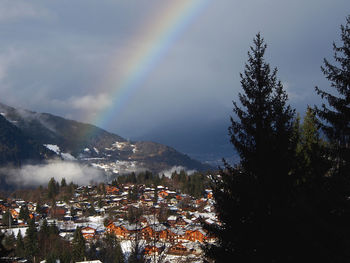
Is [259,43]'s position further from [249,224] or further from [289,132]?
[249,224]

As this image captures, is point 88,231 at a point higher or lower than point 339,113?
Result: lower

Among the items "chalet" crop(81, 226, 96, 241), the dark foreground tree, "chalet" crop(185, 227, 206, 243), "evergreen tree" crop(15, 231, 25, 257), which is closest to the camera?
the dark foreground tree

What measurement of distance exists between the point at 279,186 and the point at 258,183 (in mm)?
556

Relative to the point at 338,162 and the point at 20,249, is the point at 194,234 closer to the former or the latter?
the point at 20,249

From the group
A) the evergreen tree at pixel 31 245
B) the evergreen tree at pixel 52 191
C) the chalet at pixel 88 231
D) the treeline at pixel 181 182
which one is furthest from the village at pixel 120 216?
the evergreen tree at pixel 52 191

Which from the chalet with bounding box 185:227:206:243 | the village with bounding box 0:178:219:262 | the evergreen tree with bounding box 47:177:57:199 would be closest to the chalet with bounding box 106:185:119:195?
the village with bounding box 0:178:219:262

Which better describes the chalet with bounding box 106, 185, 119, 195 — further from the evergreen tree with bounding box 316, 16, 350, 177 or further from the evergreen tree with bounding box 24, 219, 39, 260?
the evergreen tree with bounding box 316, 16, 350, 177

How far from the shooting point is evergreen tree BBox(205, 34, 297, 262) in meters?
8.35

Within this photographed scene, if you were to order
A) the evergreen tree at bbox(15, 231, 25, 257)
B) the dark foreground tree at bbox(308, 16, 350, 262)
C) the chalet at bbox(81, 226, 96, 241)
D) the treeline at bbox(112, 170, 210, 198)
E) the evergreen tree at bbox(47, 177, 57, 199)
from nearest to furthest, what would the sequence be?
the dark foreground tree at bbox(308, 16, 350, 262) < the evergreen tree at bbox(15, 231, 25, 257) < the chalet at bbox(81, 226, 96, 241) < the treeline at bbox(112, 170, 210, 198) < the evergreen tree at bbox(47, 177, 57, 199)

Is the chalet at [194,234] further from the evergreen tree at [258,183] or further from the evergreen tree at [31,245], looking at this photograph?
the evergreen tree at [258,183]

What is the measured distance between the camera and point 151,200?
87188 mm

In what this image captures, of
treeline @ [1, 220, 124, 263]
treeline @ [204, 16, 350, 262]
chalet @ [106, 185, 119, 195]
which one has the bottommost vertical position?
treeline @ [1, 220, 124, 263]

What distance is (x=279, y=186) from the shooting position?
29.4ft

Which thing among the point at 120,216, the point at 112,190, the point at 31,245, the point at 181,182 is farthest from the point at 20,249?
the point at 181,182
